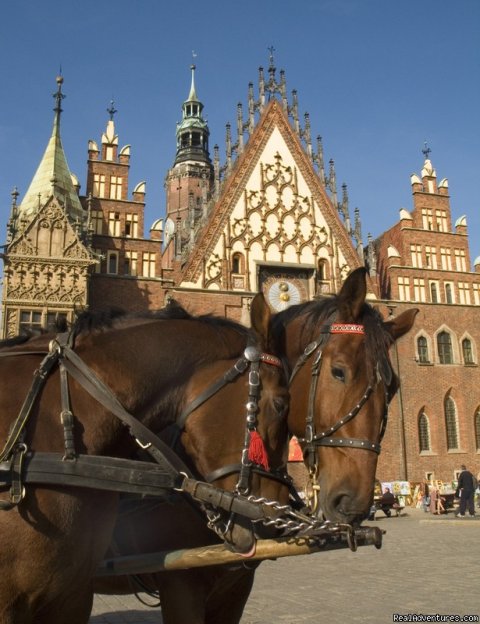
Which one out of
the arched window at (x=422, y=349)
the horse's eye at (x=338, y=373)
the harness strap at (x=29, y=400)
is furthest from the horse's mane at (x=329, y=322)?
the arched window at (x=422, y=349)

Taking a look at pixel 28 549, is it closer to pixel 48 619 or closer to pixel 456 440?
pixel 48 619

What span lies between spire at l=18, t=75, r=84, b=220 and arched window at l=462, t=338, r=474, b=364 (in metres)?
17.6

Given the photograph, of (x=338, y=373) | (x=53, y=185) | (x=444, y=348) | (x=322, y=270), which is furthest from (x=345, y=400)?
(x=444, y=348)

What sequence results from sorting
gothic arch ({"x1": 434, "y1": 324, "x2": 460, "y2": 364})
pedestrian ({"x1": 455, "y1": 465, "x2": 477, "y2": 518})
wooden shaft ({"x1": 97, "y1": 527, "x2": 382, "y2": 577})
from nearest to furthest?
wooden shaft ({"x1": 97, "y1": 527, "x2": 382, "y2": 577}) < pedestrian ({"x1": 455, "y1": 465, "x2": 477, "y2": 518}) < gothic arch ({"x1": 434, "y1": 324, "x2": 460, "y2": 364})

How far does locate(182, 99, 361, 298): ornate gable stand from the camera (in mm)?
24422

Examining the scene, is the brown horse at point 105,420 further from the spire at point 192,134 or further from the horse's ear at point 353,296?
the spire at point 192,134

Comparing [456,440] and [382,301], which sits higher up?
[382,301]

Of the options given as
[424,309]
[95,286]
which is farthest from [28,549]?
[424,309]

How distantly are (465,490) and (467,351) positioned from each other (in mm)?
10964

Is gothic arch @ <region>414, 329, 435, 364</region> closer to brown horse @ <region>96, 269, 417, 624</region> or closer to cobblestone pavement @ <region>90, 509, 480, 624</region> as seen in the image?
cobblestone pavement @ <region>90, 509, 480, 624</region>

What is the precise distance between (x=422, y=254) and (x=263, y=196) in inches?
320

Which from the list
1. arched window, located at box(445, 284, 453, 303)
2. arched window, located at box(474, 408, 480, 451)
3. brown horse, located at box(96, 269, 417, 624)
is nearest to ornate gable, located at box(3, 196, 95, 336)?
arched window, located at box(445, 284, 453, 303)

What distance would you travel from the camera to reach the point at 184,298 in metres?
23.4

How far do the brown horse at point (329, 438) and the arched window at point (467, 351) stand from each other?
25510 mm
